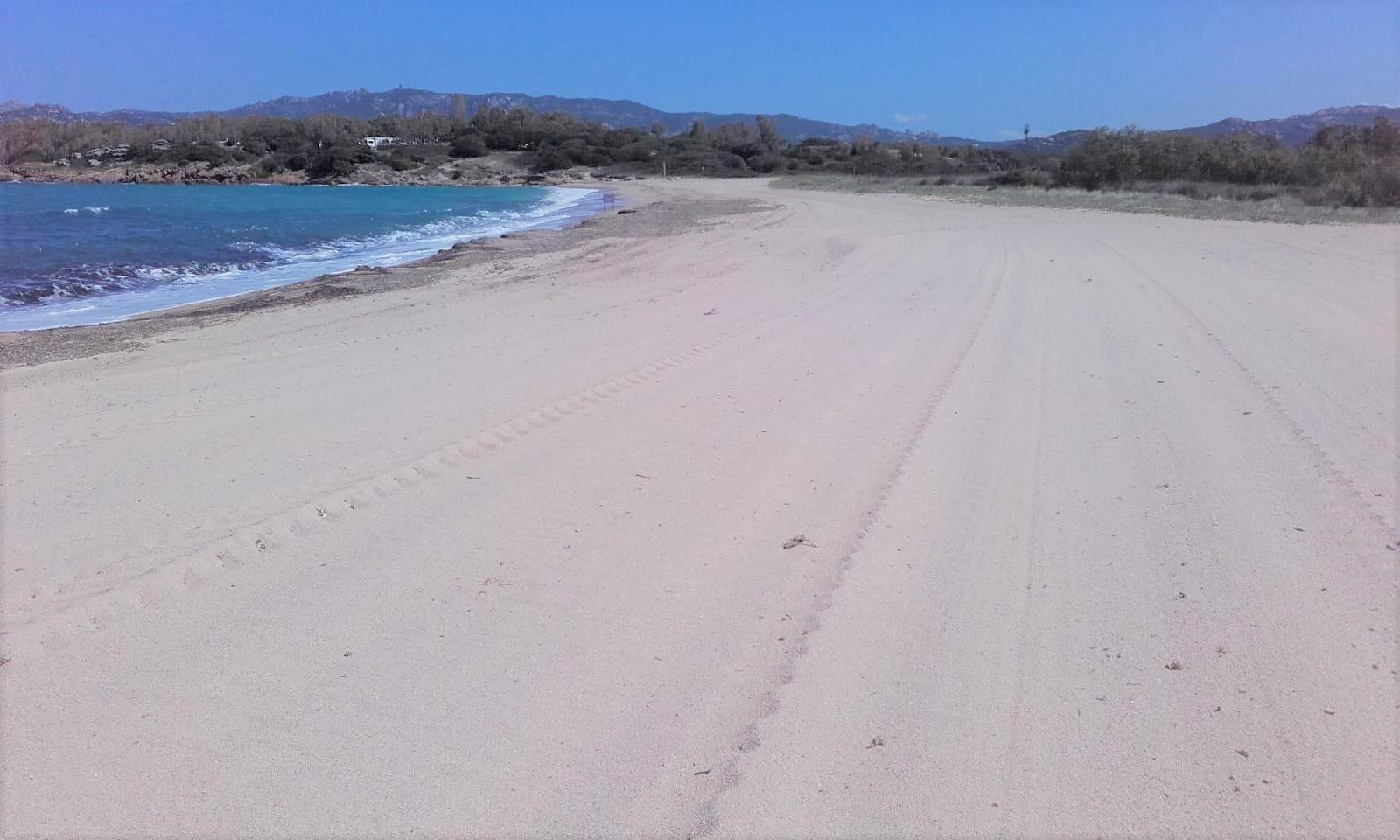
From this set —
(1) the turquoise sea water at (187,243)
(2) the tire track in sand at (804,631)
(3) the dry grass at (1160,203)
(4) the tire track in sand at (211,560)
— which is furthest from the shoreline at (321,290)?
(3) the dry grass at (1160,203)

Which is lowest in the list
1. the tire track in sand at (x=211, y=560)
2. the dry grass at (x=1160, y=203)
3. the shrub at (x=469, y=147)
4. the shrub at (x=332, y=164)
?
the tire track in sand at (x=211, y=560)

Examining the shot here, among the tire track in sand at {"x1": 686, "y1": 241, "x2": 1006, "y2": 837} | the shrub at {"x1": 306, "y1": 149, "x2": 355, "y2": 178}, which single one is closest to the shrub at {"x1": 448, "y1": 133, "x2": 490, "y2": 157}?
the shrub at {"x1": 306, "y1": 149, "x2": 355, "y2": 178}

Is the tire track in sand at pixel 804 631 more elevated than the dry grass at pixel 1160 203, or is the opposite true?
the dry grass at pixel 1160 203

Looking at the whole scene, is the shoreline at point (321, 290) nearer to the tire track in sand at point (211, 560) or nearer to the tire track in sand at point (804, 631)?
the tire track in sand at point (211, 560)

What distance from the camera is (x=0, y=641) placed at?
3244mm

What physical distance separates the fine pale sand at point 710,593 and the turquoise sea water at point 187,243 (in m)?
7.55

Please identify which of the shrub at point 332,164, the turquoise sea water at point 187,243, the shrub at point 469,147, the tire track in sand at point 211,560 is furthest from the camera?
the shrub at point 469,147

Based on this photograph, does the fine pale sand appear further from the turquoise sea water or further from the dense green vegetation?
the dense green vegetation

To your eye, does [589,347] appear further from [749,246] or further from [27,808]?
[749,246]

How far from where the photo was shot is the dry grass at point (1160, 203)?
21.6 meters

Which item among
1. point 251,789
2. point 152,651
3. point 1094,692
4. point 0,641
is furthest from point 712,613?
point 0,641

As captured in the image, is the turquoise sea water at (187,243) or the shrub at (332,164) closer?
the turquoise sea water at (187,243)

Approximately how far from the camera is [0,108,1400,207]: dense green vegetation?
106ft

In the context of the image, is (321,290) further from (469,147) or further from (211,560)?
(469,147)
